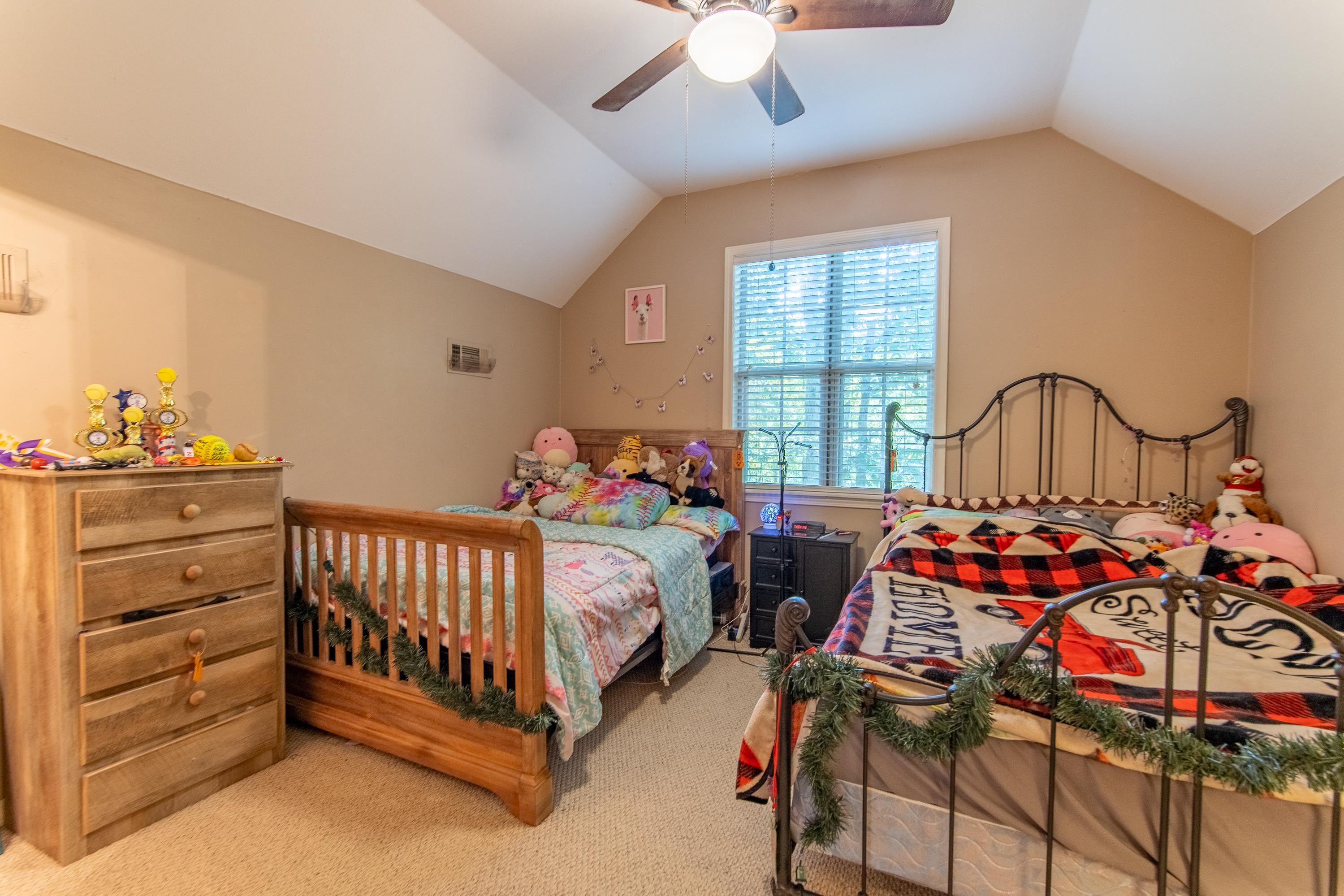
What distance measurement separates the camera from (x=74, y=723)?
1.50 metres

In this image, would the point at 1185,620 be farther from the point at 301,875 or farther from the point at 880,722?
the point at 301,875

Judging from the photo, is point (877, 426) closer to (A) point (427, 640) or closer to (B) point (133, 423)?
(A) point (427, 640)

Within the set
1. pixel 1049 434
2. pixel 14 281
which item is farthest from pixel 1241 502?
pixel 14 281

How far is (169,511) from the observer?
5.48 feet

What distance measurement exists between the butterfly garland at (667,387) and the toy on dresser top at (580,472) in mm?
275

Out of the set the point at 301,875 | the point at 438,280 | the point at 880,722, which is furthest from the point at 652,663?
the point at 438,280

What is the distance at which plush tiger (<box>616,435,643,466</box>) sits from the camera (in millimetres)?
3625

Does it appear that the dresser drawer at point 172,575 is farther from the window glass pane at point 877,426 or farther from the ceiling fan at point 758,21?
the window glass pane at point 877,426

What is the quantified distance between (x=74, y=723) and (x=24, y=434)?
3.03ft

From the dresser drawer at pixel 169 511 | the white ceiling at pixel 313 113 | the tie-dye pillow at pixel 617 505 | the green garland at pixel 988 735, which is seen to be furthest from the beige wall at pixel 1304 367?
the dresser drawer at pixel 169 511

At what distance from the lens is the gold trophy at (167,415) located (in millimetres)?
1941

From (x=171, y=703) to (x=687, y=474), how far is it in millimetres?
2431

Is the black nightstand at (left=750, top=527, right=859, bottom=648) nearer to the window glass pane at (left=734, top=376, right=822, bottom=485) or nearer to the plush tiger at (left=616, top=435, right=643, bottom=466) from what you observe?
the window glass pane at (left=734, top=376, right=822, bottom=485)

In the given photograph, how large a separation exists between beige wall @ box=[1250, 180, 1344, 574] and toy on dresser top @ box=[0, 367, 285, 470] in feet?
11.7
